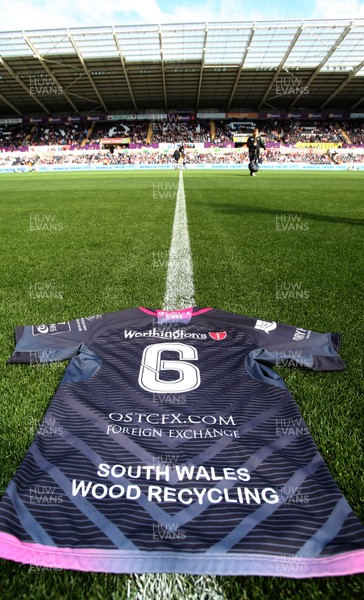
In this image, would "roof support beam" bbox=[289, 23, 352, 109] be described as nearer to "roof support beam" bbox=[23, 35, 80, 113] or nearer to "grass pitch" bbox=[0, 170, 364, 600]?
"roof support beam" bbox=[23, 35, 80, 113]

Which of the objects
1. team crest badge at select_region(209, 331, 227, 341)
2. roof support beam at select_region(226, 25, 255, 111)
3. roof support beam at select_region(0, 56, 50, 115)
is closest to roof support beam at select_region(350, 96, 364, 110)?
roof support beam at select_region(226, 25, 255, 111)

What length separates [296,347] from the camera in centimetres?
241

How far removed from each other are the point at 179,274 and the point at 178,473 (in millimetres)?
2949

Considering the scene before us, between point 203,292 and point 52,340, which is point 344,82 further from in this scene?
point 52,340

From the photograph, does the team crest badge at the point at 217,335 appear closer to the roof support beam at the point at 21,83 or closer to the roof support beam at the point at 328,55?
the roof support beam at the point at 328,55

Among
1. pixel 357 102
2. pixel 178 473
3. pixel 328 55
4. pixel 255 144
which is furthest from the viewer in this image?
pixel 357 102

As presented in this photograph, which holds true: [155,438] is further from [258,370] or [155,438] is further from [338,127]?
[338,127]

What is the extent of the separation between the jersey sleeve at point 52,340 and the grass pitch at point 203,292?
9cm

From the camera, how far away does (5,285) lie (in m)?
3.97

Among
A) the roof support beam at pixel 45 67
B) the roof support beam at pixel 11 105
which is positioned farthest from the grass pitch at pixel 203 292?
the roof support beam at pixel 11 105

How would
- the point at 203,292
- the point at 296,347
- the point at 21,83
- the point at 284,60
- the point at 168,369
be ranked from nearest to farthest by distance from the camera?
the point at 168,369 < the point at 296,347 < the point at 203,292 < the point at 284,60 < the point at 21,83

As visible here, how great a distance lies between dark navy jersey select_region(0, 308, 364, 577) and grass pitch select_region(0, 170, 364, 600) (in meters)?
0.05

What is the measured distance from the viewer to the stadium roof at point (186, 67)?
30734mm

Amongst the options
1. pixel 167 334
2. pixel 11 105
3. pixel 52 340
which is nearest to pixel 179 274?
pixel 167 334
